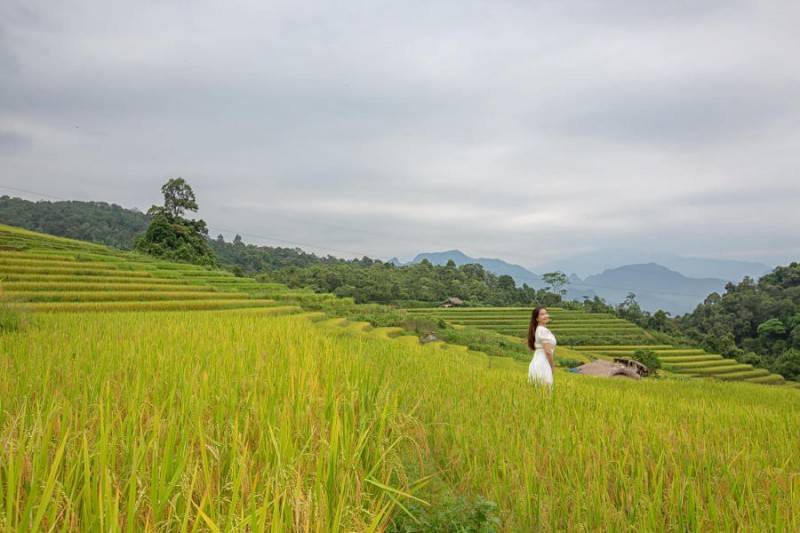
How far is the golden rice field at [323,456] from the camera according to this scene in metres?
1.37

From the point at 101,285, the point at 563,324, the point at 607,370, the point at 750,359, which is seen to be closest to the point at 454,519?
the point at 101,285

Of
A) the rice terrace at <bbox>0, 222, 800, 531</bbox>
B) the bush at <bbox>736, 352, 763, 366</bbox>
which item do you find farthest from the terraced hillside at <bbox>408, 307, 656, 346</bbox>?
the rice terrace at <bbox>0, 222, 800, 531</bbox>

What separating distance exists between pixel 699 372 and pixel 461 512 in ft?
150

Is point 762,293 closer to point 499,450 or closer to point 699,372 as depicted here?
point 699,372

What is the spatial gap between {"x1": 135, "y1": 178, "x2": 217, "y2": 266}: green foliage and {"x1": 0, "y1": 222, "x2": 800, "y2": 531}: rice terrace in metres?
42.5

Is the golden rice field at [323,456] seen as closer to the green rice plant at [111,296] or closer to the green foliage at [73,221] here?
the green rice plant at [111,296]

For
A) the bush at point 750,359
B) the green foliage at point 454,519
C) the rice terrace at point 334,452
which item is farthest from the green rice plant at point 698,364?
the green foliage at point 454,519

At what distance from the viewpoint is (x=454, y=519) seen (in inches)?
74.4

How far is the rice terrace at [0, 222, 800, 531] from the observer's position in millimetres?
1391

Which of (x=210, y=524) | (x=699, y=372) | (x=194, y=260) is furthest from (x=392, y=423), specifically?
(x=194, y=260)

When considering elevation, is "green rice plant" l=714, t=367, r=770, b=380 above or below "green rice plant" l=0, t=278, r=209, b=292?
below

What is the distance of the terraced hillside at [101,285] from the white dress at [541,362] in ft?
46.3

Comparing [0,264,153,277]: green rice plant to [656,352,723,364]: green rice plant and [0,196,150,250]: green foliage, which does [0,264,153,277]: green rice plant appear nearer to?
[0,196,150,250]: green foliage

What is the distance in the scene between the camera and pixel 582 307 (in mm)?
69750
